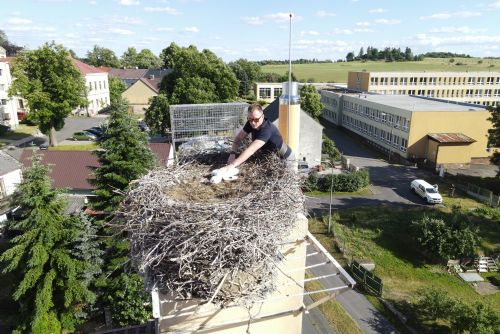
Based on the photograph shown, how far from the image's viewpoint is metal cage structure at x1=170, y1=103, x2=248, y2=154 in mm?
A: 28703

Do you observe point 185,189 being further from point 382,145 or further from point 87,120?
point 87,120

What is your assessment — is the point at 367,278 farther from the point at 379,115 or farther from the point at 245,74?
the point at 245,74

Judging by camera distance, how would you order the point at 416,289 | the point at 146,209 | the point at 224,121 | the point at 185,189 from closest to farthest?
the point at 146,209
the point at 185,189
the point at 416,289
the point at 224,121

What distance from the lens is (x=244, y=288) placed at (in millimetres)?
4391

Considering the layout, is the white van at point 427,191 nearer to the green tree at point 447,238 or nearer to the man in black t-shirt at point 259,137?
the green tree at point 447,238

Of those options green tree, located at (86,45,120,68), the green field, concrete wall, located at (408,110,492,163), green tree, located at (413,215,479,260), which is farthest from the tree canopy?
green tree, located at (413,215,479,260)

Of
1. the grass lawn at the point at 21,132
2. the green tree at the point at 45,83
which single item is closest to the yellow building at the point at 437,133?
the green tree at the point at 45,83

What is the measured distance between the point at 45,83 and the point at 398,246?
2873 cm

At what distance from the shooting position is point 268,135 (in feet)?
17.1

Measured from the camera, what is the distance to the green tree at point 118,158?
528 inches

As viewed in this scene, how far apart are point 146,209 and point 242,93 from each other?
2675 inches

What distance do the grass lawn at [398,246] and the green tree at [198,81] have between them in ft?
62.4

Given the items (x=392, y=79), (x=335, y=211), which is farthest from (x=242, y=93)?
(x=335, y=211)

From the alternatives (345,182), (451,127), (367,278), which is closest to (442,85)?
(451,127)
